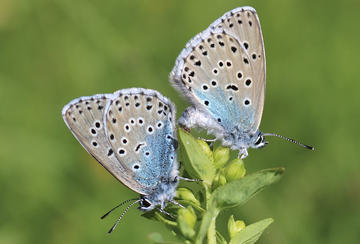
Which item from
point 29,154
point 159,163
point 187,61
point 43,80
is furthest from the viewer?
point 43,80

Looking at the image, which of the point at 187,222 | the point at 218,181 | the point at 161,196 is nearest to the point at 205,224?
the point at 187,222

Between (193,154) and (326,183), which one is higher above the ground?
(193,154)

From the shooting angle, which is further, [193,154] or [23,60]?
[23,60]

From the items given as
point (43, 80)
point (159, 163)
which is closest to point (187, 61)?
point (159, 163)

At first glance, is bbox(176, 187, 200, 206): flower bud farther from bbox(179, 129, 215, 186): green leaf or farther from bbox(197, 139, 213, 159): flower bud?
bbox(197, 139, 213, 159): flower bud

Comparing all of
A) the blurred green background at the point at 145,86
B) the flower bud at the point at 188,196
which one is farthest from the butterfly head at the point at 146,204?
the blurred green background at the point at 145,86

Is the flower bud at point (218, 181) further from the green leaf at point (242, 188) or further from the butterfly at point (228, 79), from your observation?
the butterfly at point (228, 79)

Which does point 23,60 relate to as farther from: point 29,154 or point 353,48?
point 353,48
